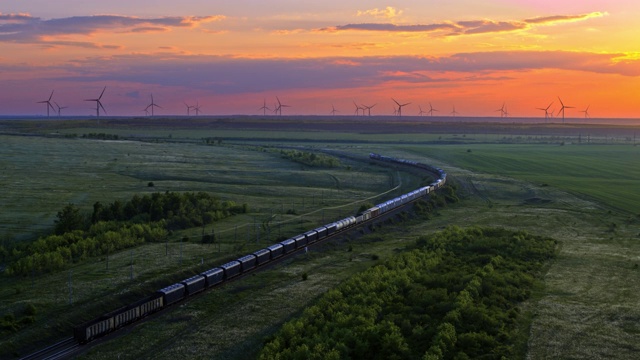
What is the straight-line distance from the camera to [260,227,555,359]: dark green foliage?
3744 cm

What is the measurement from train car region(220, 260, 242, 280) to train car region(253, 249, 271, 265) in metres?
3.19

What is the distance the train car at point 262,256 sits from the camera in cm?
5997

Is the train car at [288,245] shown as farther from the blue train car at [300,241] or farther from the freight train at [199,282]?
the blue train car at [300,241]

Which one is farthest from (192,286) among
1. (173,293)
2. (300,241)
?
(300,241)

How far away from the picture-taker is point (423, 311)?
45.1 meters

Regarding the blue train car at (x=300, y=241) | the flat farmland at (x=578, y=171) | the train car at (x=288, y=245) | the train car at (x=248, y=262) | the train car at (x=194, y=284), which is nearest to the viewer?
the train car at (x=194, y=284)

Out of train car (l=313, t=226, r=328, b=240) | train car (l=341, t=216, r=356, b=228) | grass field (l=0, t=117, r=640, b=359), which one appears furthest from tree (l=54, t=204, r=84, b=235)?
train car (l=341, t=216, r=356, b=228)

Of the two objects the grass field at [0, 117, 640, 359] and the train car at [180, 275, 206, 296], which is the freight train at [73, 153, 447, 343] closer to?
the train car at [180, 275, 206, 296]

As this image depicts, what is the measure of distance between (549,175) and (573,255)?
8664 cm

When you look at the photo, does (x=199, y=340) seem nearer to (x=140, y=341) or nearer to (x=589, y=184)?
(x=140, y=341)

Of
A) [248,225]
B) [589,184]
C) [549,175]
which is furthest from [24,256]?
[549,175]

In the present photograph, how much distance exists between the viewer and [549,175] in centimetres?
14900

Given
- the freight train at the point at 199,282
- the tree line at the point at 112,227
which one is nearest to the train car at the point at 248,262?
the freight train at the point at 199,282

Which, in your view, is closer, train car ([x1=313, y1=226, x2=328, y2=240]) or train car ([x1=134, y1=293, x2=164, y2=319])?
train car ([x1=134, y1=293, x2=164, y2=319])
